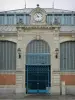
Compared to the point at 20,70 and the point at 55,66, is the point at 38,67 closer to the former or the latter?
the point at 55,66

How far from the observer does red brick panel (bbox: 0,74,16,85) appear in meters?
30.1

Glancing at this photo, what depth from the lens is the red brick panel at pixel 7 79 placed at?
3014cm

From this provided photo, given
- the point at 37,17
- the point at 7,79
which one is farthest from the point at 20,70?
the point at 37,17

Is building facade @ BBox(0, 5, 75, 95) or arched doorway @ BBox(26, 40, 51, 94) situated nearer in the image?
building facade @ BBox(0, 5, 75, 95)

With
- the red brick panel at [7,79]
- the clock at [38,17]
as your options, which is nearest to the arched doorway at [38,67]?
the red brick panel at [7,79]

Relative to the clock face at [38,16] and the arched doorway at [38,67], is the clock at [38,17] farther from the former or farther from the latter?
the arched doorway at [38,67]

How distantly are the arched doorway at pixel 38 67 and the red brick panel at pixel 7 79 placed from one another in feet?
4.80

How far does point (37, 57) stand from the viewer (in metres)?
30.6

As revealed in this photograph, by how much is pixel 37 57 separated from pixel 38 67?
106 centimetres

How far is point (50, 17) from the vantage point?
1281 inches

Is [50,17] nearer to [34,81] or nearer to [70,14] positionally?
[70,14]

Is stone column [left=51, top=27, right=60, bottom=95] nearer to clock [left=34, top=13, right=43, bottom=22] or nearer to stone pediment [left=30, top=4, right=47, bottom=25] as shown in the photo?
stone pediment [left=30, top=4, right=47, bottom=25]

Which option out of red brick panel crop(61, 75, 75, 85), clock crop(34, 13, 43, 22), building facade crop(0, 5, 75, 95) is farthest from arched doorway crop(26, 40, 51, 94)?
clock crop(34, 13, 43, 22)

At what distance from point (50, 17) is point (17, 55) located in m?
5.97
